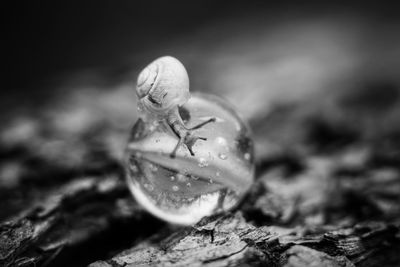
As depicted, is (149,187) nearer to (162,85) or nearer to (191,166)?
(191,166)

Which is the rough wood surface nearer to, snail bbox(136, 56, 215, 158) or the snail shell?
snail bbox(136, 56, 215, 158)

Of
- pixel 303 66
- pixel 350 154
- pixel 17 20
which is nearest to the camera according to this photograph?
pixel 350 154

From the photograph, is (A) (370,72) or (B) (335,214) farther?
(A) (370,72)

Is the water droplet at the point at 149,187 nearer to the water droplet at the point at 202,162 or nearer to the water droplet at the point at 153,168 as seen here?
the water droplet at the point at 153,168

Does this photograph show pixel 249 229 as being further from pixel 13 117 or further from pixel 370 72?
pixel 370 72

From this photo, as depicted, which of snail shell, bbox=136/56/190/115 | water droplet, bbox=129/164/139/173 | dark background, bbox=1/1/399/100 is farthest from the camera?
dark background, bbox=1/1/399/100

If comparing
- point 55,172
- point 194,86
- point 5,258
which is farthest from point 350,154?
point 5,258

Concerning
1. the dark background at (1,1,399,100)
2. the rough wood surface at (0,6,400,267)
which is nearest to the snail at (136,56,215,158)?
the rough wood surface at (0,6,400,267)
